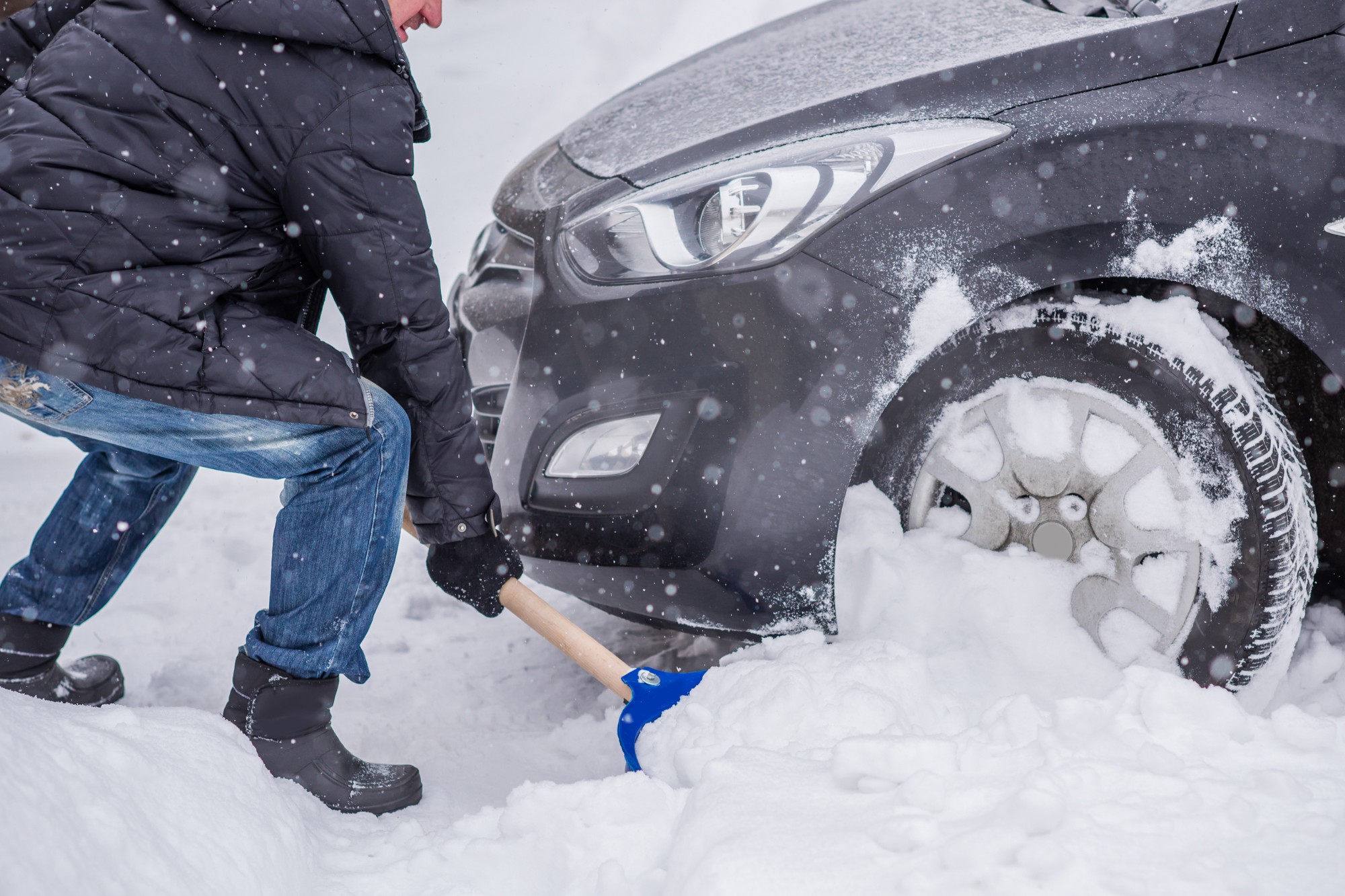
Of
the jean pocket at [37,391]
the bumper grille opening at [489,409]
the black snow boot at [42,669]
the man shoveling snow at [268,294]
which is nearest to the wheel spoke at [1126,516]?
the man shoveling snow at [268,294]

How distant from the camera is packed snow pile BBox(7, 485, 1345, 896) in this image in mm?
1156

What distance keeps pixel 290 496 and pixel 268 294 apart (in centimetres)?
38

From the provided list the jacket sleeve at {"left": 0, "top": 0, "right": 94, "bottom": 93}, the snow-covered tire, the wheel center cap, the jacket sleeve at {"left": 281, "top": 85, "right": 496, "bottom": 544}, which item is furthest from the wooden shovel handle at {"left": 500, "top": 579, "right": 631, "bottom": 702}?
the jacket sleeve at {"left": 0, "top": 0, "right": 94, "bottom": 93}

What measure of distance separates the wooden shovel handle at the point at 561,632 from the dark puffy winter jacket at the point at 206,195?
491 mm

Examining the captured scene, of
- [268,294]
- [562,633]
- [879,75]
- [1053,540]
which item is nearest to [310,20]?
[268,294]

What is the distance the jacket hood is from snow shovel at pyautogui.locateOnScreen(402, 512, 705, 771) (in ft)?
2.88

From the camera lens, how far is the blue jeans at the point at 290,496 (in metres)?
1.57

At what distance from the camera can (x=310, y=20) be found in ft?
4.73

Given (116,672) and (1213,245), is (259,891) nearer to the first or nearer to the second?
(116,672)

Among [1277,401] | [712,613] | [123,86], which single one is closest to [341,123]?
[123,86]

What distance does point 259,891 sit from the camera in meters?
1.28

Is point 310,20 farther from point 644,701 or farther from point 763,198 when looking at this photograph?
point 644,701

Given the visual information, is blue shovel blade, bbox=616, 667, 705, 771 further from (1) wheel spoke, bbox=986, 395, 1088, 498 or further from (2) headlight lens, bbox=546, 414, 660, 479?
(1) wheel spoke, bbox=986, 395, 1088, 498

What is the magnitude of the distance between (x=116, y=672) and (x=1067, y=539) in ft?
7.01
